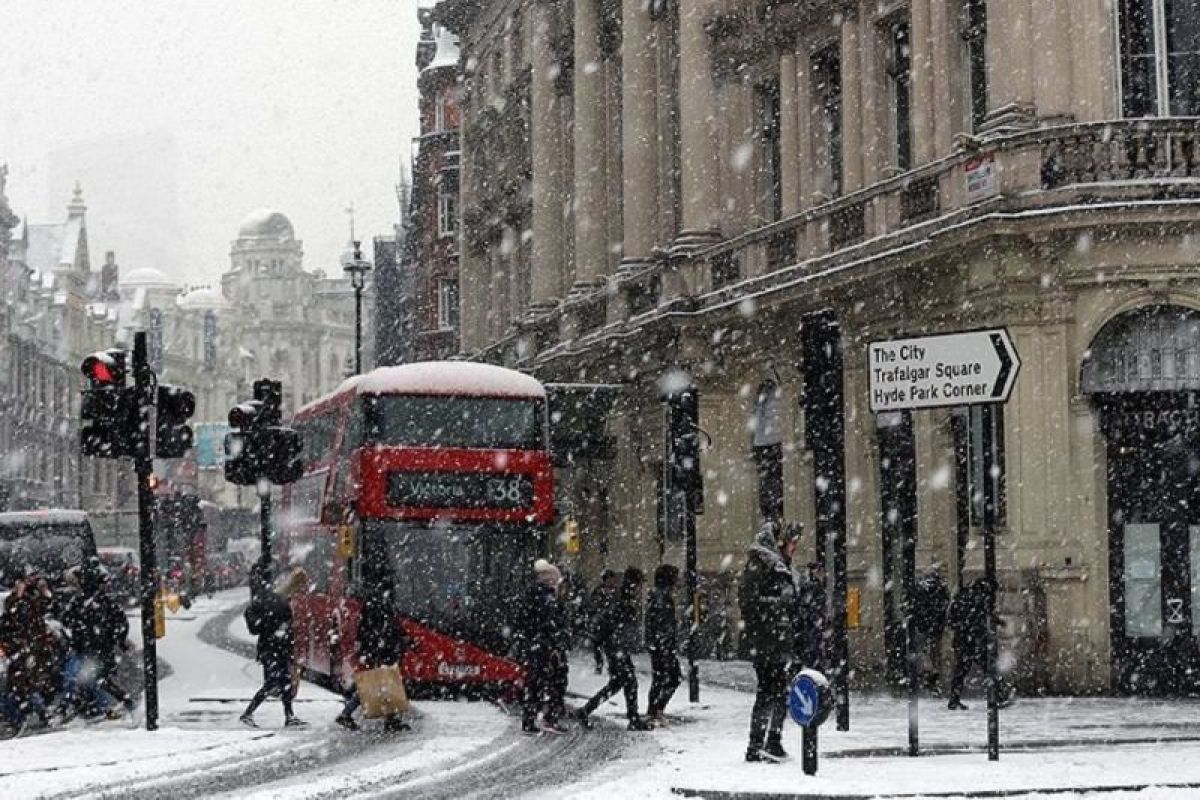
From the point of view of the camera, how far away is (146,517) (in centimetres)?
2036

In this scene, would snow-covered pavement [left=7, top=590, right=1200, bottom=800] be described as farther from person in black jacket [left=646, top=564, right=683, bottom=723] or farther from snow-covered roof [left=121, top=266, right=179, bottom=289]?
snow-covered roof [left=121, top=266, right=179, bottom=289]

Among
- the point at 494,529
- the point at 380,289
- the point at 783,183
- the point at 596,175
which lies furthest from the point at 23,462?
the point at 494,529

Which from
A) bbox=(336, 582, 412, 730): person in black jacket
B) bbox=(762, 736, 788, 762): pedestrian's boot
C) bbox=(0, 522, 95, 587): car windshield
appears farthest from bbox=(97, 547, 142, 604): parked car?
bbox=(762, 736, 788, 762): pedestrian's boot

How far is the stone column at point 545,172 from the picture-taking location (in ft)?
167

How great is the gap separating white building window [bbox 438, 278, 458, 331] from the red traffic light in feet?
181

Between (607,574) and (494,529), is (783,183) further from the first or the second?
(494,529)

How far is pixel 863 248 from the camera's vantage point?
30766 millimetres

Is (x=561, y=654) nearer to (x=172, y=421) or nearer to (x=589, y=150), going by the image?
(x=172, y=421)

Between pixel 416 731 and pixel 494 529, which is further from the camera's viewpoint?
pixel 494 529

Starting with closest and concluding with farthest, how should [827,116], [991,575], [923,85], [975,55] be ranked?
[991,575], [975,55], [923,85], [827,116]

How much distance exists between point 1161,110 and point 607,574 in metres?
9.90

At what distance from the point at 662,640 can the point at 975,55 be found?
1207cm

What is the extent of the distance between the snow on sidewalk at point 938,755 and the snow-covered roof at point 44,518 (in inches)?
484

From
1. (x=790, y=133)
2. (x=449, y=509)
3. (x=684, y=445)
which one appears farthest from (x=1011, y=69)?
(x=449, y=509)
